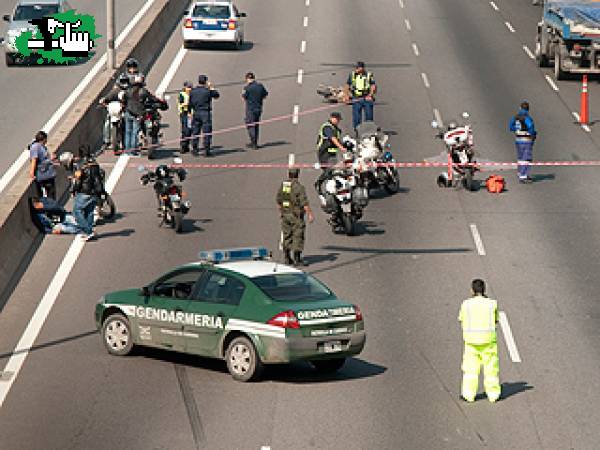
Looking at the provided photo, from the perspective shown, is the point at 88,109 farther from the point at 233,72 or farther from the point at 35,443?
the point at 35,443

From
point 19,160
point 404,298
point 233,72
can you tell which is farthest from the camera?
point 233,72

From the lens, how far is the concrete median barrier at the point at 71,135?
81.8ft

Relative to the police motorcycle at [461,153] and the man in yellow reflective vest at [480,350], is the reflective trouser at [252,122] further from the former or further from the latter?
the man in yellow reflective vest at [480,350]

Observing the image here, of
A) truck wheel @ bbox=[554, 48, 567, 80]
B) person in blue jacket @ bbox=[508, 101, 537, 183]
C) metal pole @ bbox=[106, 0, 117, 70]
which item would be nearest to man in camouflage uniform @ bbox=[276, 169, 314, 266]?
person in blue jacket @ bbox=[508, 101, 537, 183]

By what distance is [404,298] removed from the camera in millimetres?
23188

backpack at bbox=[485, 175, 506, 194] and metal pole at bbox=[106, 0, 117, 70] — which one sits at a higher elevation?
metal pole at bbox=[106, 0, 117, 70]

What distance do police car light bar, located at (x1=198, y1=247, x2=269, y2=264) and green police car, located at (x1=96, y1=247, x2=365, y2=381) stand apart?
0.04 feet

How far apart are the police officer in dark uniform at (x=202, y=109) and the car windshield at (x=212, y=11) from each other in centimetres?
1375

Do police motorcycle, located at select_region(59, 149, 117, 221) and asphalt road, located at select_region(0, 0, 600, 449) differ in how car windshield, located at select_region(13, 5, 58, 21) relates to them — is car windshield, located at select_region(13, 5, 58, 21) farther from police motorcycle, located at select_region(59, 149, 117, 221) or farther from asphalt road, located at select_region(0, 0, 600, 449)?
police motorcycle, located at select_region(59, 149, 117, 221)

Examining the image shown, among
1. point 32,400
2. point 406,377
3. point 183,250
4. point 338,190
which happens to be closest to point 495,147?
point 338,190

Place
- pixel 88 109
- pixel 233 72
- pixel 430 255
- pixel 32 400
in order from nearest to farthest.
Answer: pixel 32 400, pixel 430 255, pixel 88 109, pixel 233 72

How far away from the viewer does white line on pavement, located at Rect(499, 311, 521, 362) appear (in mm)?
20203

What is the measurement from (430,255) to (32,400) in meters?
9.60

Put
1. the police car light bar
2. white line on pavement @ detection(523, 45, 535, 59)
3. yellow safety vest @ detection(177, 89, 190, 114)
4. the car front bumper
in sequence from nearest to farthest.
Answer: the car front bumper → the police car light bar → yellow safety vest @ detection(177, 89, 190, 114) → white line on pavement @ detection(523, 45, 535, 59)
